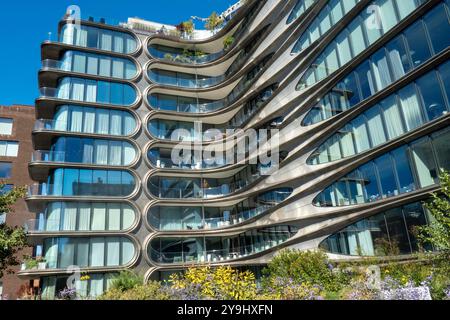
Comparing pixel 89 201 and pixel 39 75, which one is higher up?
pixel 39 75

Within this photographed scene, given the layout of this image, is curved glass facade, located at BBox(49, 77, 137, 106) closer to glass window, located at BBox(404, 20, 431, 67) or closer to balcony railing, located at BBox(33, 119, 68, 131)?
balcony railing, located at BBox(33, 119, 68, 131)

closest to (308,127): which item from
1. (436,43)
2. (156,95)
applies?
(436,43)

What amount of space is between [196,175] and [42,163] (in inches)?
561

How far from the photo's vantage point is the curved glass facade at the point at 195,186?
3453cm

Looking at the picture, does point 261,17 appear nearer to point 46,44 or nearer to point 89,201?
point 46,44

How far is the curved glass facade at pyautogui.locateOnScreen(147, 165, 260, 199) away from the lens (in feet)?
113

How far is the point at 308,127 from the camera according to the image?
26.3 metres

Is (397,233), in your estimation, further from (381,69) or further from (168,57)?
(168,57)

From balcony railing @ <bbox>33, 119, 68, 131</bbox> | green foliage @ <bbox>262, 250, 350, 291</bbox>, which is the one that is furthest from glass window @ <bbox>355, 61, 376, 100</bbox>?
balcony railing @ <bbox>33, 119, 68, 131</bbox>

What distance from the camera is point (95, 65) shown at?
35500mm

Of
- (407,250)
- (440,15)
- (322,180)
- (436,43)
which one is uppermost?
(440,15)

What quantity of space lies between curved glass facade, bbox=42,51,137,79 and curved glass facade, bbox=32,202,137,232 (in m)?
13.3

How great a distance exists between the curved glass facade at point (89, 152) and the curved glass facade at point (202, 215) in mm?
5755

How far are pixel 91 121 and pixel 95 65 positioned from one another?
6191mm
